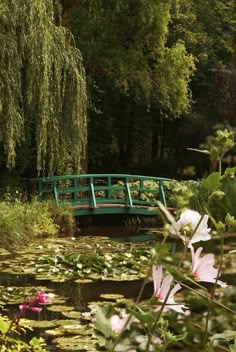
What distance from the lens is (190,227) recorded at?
0.88 metres

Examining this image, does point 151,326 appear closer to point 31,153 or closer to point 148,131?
point 31,153

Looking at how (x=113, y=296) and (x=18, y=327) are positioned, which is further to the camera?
(x=113, y=296)

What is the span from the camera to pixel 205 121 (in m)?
17.2

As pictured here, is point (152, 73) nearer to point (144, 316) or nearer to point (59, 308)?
point (59, 308)

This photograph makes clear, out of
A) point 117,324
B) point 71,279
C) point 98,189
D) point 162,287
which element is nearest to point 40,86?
point 98,189

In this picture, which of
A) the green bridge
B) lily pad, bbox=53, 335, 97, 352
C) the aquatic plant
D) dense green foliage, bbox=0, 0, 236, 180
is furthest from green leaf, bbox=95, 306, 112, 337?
the green bridge

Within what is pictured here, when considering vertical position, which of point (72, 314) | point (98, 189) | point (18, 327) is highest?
point (18, 327)

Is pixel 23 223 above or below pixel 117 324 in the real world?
below

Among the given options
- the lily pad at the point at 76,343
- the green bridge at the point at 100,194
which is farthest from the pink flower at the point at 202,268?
the green bridge at the point at 100,194

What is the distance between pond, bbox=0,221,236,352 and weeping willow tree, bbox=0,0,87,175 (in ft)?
5.72

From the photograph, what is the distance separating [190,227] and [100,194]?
1328cm

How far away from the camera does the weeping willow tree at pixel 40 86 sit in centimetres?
945

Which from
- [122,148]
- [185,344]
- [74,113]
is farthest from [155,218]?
[185,344]

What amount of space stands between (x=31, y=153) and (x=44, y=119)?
6.59 ft
